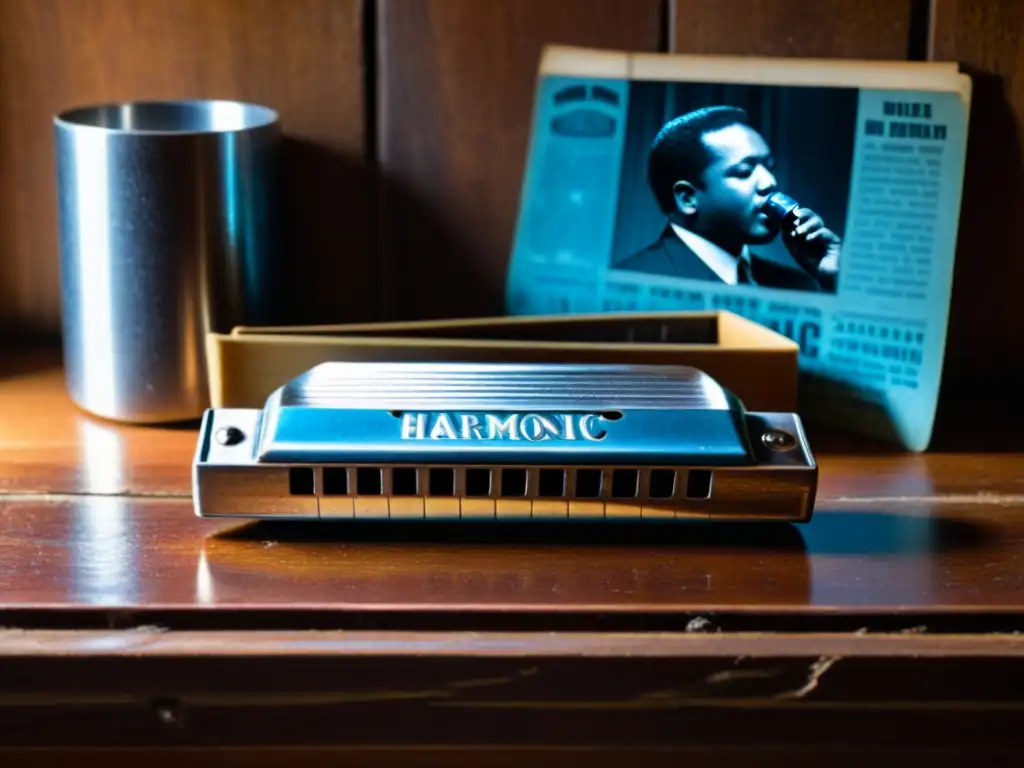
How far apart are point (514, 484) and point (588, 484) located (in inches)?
1.2

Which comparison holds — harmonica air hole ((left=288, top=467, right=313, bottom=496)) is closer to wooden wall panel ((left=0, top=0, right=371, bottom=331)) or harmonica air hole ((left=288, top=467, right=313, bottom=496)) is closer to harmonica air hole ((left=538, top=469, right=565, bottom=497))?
harmonica air hole ((left=538, top=469, right=565, bottom=497))

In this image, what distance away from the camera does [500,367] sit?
655 mm

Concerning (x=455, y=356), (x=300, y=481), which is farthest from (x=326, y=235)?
(x=300, y=481)

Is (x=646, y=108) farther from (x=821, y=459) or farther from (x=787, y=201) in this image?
(x=821, y=459)

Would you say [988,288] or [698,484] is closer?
[698,484]

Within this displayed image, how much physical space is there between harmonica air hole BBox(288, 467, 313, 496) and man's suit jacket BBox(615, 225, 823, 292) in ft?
0.97

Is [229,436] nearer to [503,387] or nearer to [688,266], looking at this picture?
[503,387]

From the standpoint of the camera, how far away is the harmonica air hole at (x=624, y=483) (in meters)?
0.58

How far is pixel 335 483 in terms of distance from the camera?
0.58 metres

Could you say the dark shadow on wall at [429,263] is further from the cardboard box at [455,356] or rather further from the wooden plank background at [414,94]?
the cardboard box at [455,356]

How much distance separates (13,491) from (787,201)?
17.3 inches

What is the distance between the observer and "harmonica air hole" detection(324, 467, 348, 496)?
576 mm

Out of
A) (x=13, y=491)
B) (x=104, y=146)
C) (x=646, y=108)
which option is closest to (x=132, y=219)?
(x=104, y=146)
